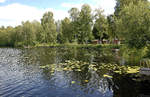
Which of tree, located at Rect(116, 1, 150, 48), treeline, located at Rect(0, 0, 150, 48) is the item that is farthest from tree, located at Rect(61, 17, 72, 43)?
tree, located at Rect(116, 1, 150, 48)

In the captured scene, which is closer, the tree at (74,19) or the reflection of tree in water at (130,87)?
the reflection of tree in water at (130,87)

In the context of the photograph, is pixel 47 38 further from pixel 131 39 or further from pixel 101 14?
pixel 131 39

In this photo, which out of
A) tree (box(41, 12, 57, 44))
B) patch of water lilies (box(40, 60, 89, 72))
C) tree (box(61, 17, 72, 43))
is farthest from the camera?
tree (box(61, 17, 72, 43))

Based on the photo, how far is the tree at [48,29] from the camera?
94.8m

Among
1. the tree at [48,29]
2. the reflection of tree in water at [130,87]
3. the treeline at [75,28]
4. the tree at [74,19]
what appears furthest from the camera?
the tree at [48,29]

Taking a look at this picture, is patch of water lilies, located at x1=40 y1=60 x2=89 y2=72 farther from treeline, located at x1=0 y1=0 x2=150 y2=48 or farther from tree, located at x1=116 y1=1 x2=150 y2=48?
treeline, located at x1=0 y1=0 x2=150 y2=48

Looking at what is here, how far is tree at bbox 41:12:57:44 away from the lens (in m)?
94.8

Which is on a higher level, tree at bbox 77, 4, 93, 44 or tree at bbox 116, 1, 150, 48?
tree at bbox 77, 4, 93, 44

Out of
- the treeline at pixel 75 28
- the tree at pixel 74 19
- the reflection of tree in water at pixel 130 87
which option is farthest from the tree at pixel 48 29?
the reflection of tree in water at pixel 130 87

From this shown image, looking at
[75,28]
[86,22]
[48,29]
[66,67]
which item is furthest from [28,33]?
[66,67]

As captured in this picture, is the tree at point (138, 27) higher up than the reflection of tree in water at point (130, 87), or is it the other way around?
the tree at point (138, 27)

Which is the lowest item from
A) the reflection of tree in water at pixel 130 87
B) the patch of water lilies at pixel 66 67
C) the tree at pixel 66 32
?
the reflection of tree in water at pixel 130 87

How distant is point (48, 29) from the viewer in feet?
312

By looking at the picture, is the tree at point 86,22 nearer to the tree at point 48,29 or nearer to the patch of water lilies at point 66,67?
the tree at point 48,29
